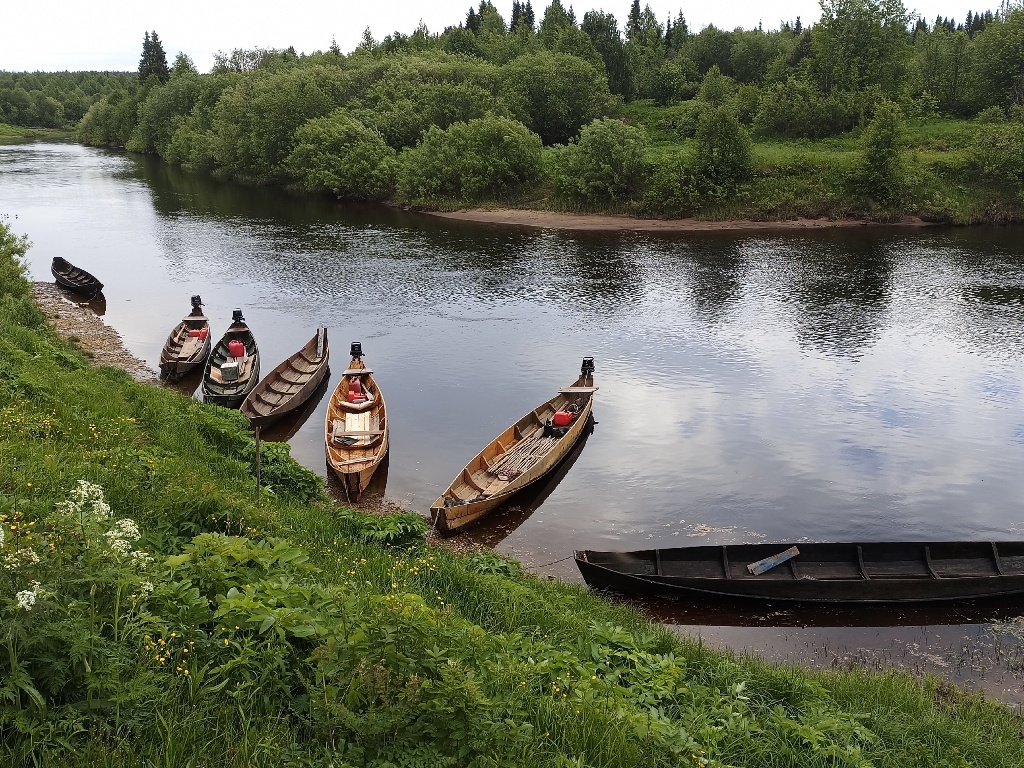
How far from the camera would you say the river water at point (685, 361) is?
20.3 meters

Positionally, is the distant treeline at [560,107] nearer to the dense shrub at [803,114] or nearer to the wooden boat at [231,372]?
the dense shrub at [803,114]

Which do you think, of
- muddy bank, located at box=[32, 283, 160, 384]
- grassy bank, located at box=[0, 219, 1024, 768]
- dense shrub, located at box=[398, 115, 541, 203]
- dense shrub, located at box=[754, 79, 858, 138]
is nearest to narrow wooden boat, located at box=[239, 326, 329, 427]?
muddy bank, located at box=[32, 283, 160, 384]

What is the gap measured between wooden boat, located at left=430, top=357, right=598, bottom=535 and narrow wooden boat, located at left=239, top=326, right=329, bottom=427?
745 cm

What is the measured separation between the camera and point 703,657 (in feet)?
37.3

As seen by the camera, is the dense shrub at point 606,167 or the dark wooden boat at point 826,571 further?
the dense shrub at point 606,167

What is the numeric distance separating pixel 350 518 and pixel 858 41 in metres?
87.3

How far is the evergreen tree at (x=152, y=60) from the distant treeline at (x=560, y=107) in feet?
123

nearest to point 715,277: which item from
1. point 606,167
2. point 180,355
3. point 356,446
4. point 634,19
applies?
point 606,167

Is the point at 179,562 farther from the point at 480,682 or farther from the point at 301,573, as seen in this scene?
the point at 480,682

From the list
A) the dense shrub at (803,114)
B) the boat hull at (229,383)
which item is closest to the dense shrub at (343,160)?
the dense shrub at (803,114)

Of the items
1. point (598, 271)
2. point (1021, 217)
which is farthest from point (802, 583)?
point (1021, 217)

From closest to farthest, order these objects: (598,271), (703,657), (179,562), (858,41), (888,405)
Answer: (179,562), (703,657), (888,405), (598,271), (858,41)

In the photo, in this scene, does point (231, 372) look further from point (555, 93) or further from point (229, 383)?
point (555, 93)

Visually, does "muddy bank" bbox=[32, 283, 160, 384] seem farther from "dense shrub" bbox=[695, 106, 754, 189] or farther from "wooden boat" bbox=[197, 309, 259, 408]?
"dense shrub" bbox=[695, 106, 754, 189]
